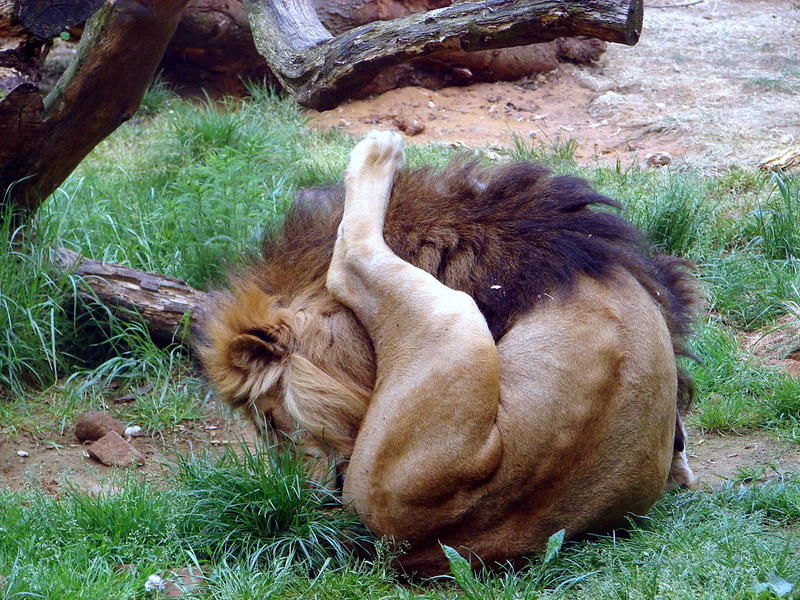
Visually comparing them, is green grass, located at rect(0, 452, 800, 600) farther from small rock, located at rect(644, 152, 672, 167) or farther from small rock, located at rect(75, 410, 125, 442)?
small rock, located at rect(644, 152, 672, 167)

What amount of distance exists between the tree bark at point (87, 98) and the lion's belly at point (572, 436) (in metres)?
2.09

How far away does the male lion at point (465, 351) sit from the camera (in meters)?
3.15

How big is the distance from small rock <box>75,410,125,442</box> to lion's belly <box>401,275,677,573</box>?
1928mm

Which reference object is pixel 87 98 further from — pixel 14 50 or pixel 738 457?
pixel 738 457

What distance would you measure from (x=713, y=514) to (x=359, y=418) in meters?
1.33

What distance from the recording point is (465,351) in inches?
125

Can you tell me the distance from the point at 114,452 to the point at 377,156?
1.82 m

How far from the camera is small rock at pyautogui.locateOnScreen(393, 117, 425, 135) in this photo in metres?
8.52

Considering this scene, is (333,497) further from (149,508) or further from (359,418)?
(149,508)

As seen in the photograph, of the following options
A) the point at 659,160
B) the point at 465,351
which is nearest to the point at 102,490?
the point at 465,351

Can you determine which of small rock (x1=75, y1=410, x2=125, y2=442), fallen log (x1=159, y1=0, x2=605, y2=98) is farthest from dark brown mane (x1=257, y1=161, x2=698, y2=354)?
fallen log (x1=159, y1=0, x2=605, y2=98)

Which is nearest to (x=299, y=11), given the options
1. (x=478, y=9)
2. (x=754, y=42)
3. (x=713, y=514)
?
(x=478, y=9)

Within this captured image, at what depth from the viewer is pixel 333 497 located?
11.4 feet

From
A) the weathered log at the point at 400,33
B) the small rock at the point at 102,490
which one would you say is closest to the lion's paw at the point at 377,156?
the weathered log at the point at 400,33
